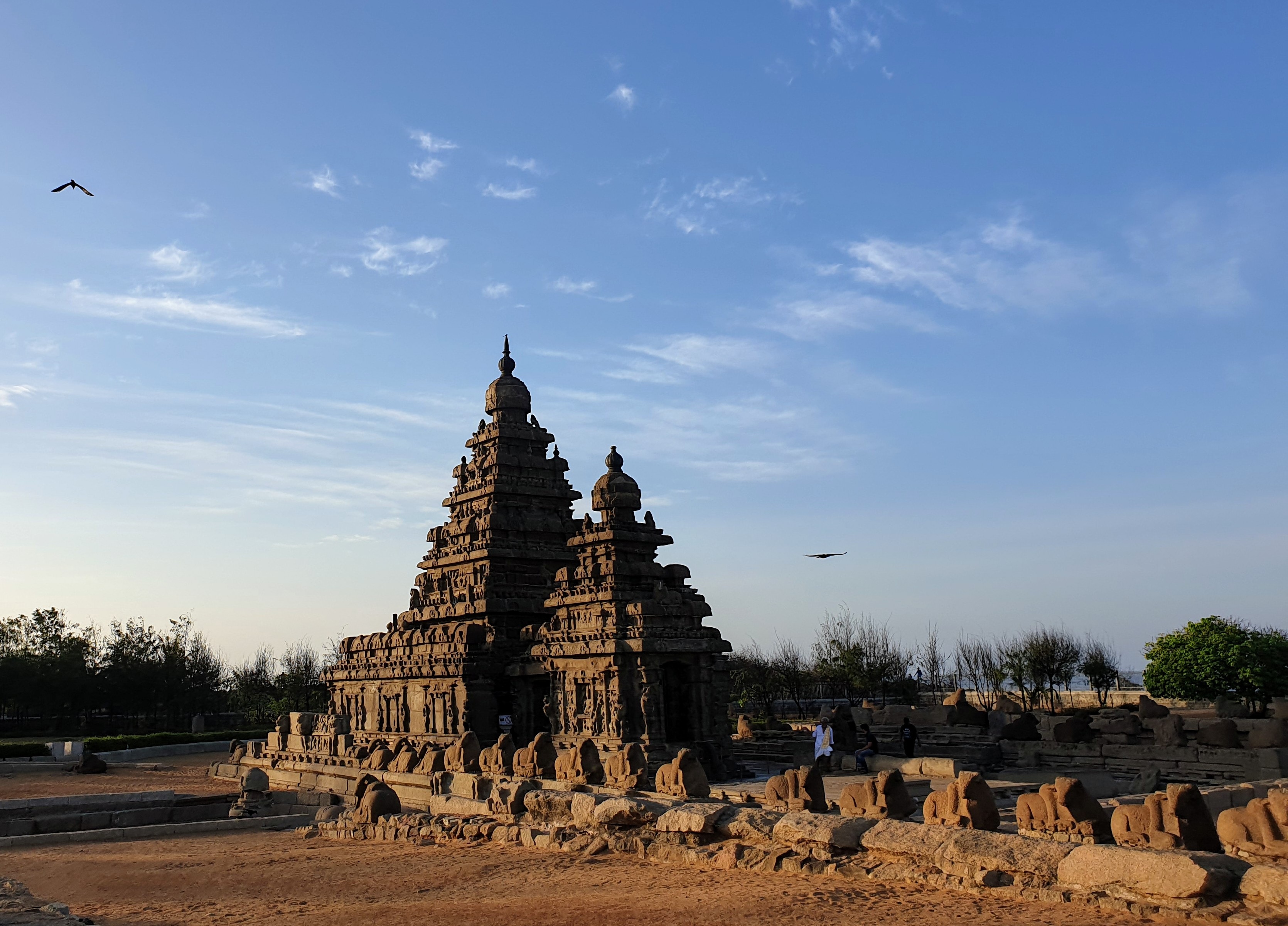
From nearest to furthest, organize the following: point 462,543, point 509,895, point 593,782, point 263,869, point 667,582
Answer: point 509,895
point 263,869
point 593,782
point 667,582
point 462,543

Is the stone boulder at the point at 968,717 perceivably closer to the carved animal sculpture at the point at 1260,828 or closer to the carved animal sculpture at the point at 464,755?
the carved animal sculpture at the point at 464,755

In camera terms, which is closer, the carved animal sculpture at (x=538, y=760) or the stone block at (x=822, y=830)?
the stone block at (x=822, y=830)

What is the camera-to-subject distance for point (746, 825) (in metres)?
13.0

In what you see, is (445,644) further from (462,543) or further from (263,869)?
(263,869)

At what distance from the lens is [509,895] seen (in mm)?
11789

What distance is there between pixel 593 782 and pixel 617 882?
20.1 feet

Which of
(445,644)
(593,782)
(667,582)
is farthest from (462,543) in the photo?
(593,782)

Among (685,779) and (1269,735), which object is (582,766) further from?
(1269,735)

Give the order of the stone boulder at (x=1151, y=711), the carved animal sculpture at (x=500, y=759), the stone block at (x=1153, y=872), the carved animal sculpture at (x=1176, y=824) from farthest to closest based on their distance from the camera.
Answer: the stone boulder at (x=1151, y=711), the carved animal sculpture at (x=500, y=759), the carved animal sculpture at (x=1176, y=824), the stone block at (x=1153, y=872)

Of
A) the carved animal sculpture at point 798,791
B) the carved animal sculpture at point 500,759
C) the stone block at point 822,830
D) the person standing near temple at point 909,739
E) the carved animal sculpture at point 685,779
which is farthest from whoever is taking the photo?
the person standing near temple at point 909,739

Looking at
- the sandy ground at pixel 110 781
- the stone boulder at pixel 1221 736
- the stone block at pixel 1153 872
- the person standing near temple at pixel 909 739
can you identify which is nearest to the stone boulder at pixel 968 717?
the person standing near temple at pixel 909 739

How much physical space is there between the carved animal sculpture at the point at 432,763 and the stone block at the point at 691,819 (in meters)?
8.97

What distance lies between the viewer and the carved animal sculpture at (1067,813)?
442 inches

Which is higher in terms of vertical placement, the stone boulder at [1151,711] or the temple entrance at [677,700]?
the temple entrance at [677,700]
